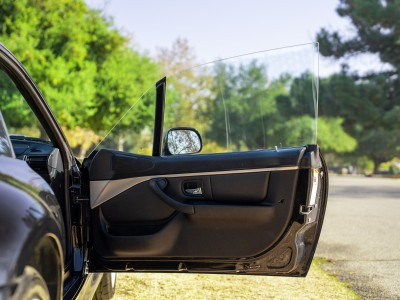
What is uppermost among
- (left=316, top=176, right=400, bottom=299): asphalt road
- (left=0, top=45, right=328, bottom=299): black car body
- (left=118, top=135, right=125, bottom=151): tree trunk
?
(left=118, top=135, right=125, bottom=151): tree trunk

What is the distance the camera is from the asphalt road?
5977mm

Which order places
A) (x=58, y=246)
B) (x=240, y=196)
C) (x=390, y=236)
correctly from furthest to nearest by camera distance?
(x=390, y=236), (x=240, y=196), (x=58, y=246)

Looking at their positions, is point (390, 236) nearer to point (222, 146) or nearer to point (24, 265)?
point (222, 146)

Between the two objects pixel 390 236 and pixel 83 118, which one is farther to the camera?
pixel 83 118

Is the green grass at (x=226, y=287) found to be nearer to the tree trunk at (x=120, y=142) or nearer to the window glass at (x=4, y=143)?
the tree trunk at (x=120, y=142)

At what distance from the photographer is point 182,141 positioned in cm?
359

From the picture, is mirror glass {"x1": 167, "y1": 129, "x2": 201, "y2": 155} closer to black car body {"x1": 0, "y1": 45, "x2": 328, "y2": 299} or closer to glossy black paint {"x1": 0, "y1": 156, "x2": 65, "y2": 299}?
black car body {"x1": 0, "y1": 45, "x2": 328, "y2": 299}

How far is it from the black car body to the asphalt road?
2.67 metres

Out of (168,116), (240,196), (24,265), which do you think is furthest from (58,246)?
(168,116)

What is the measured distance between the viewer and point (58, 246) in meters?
2.42

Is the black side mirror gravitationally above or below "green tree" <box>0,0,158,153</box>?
below

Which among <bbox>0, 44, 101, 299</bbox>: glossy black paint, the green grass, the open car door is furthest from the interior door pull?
the green grass

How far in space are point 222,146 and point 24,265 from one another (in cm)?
186

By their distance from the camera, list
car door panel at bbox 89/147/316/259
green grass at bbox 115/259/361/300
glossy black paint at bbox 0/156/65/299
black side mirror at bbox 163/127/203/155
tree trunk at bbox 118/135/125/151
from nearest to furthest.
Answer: glossy black paint at bbox 0/156/65/299 → car door panel at bbox 89/147/316/259 → black side mirror at bbox 163/127/203/155 → tree trunk at bbox 118/135/125/151 → green grass at bbox 115/259/361/300
